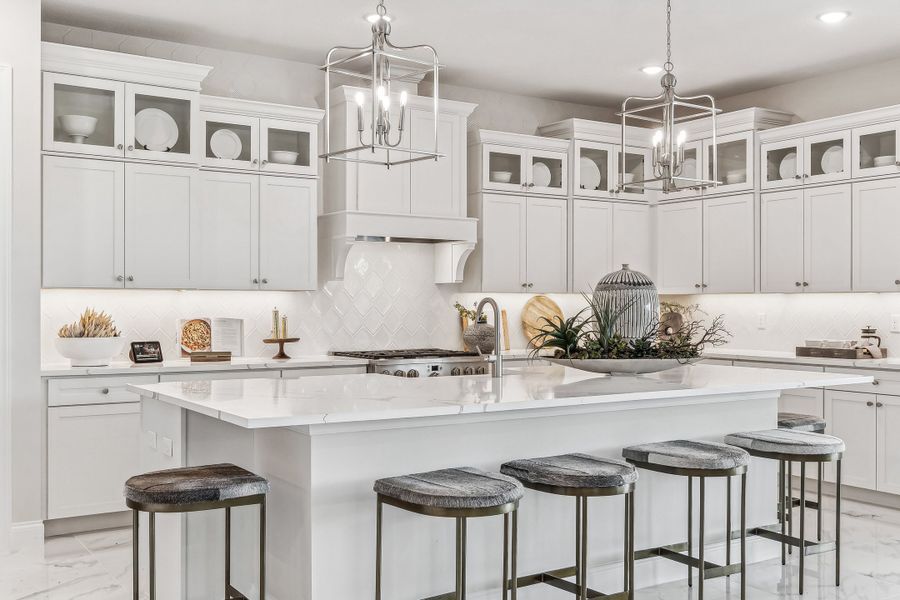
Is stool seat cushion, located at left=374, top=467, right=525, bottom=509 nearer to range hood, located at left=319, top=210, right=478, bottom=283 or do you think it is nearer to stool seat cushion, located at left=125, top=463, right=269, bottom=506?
stool seat cushion, located at left=125, top=463, right=269, bottom=506

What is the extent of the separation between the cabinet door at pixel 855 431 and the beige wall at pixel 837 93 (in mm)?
1972

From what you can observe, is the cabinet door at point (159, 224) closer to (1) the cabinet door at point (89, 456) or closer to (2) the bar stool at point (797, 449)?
(1) the cabinet door at point (89, 456)

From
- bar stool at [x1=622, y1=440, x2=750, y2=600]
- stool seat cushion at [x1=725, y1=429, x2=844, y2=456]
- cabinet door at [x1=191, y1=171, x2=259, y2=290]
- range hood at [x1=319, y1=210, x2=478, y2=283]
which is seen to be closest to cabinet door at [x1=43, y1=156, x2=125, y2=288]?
cabinet door at [x1=191, y1=171, x2=259, y2=290]

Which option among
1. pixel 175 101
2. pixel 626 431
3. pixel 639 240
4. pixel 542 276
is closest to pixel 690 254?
pixel 639 240

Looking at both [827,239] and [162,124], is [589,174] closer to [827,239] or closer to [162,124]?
[827,239]

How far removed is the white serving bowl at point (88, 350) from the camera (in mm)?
4660

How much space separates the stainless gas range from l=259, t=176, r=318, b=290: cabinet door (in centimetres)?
62

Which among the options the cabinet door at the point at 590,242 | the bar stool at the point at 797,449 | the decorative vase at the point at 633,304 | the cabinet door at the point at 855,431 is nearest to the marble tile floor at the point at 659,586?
the bar stool at the point at 797,449

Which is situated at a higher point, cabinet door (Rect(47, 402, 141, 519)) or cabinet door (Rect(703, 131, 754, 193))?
cabinet door (Rect(703, 131, 754, 193))

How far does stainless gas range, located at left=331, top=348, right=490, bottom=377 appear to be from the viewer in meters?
5.46

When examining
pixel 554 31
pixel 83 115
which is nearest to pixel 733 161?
pixel 554 31

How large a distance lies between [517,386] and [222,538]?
1.27 meters

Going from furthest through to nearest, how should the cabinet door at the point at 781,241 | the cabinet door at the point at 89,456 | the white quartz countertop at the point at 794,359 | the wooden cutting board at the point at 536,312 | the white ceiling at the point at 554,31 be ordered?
the wooden cutting board at the point at 536,312, the cabinet door at the point at 781,241, the white quartz countertop at the point at 794,359, the white ceiling at the point at 554,31, the cabinet door at the point at 89,456

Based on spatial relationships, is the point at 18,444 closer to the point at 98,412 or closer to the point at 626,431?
the point at 98,412
